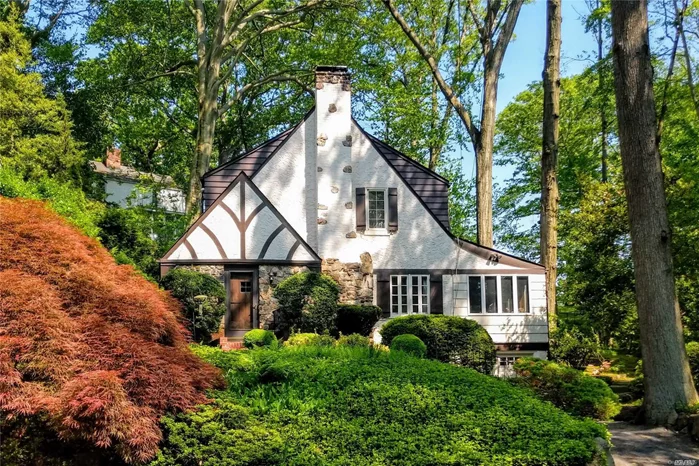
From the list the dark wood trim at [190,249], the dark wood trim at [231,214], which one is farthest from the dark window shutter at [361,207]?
the dark wood trim at [190,249]

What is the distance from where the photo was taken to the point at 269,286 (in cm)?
1498

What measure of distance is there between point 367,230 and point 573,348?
6.42m

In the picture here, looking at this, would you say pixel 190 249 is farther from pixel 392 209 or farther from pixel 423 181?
pixel 423 181

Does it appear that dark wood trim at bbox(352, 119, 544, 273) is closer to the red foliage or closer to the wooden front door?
the wooden front door

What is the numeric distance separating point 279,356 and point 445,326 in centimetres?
637

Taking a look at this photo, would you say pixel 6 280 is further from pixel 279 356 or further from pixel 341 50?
pixel 341 50

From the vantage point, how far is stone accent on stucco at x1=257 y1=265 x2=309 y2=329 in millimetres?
14805

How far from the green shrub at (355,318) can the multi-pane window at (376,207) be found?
3.21 meters

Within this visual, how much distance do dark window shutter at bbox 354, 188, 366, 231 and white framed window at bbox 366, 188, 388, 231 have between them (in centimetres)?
13

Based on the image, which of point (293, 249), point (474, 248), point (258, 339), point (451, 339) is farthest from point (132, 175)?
point (451, 339)

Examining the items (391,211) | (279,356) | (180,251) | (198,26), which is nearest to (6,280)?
(279,356)

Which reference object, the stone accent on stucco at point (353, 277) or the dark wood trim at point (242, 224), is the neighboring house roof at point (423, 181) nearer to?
the stone accent on stucco at point (353, 277)

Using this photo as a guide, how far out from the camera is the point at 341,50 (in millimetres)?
23625

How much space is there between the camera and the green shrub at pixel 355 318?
1454 centimetres
